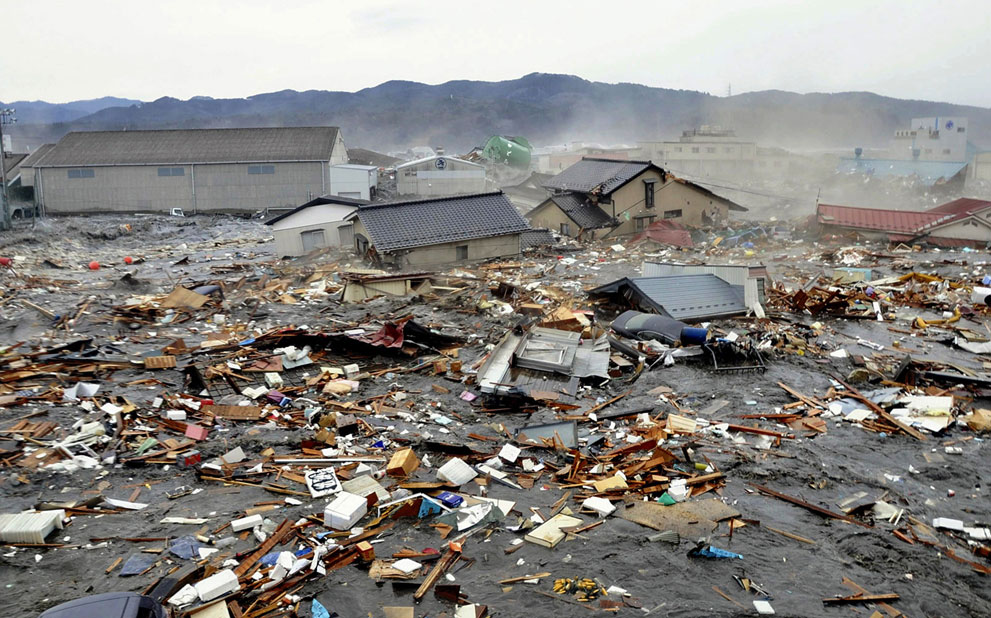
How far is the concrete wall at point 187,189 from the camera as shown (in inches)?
1740

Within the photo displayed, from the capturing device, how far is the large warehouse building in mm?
44125

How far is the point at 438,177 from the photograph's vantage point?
154 ft

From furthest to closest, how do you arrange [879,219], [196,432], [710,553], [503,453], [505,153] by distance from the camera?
[505,153] < [879,219] < [196,432] < [503,453] < [710,553]

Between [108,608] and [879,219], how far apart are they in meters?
32.4

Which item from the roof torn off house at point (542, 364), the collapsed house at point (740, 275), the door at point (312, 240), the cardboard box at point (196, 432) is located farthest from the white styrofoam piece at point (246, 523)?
the door at point (312, 240)

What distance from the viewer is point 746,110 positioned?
150375 mm

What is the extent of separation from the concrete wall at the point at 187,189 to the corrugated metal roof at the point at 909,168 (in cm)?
4253

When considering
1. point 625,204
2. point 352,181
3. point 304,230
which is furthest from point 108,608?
point 352,181

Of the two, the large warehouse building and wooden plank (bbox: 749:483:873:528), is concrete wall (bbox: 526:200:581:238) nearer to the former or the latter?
the large warehouse building

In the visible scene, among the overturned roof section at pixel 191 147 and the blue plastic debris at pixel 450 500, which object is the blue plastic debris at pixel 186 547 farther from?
the overturned roof section at pixel 191 147

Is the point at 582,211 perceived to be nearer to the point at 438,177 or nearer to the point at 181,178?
the point at 438,177

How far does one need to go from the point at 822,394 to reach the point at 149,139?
46.3m

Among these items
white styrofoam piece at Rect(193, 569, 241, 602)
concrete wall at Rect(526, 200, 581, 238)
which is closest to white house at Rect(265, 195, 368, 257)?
concrete wall at Rect(526, 200, 581, 238)

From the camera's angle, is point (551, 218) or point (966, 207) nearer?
point (966, 207)
